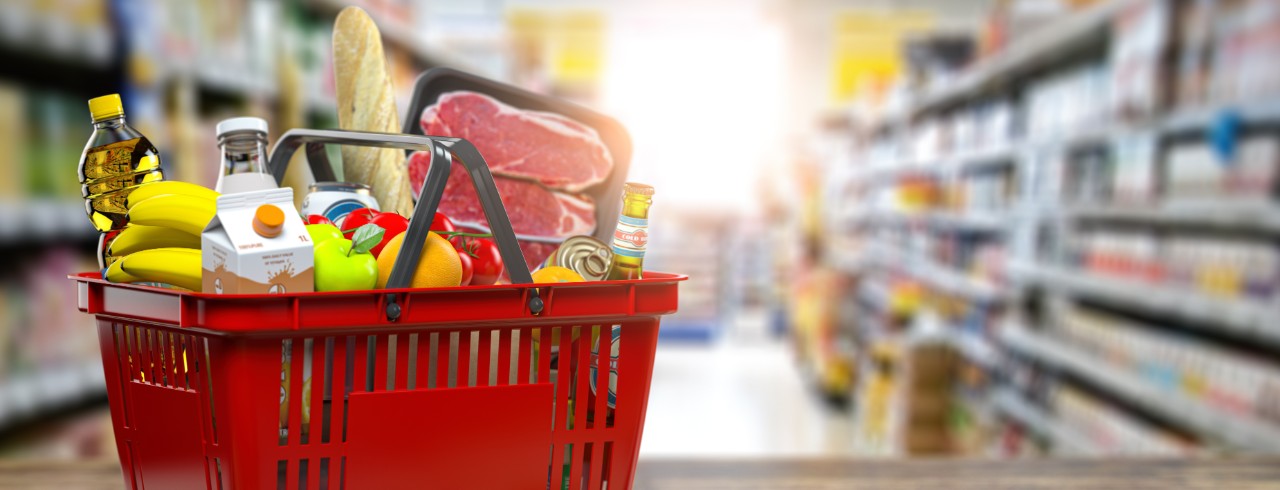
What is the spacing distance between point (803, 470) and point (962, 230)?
15.4 ft

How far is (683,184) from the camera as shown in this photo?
13.1 m

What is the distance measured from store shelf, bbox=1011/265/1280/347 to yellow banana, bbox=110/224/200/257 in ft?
7.66

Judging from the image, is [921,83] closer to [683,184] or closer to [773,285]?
[773,285]

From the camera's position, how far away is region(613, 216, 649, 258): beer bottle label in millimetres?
620

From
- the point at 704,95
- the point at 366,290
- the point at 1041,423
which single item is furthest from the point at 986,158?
the point at 704,95

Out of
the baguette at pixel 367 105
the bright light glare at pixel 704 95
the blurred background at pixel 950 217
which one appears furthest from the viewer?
the bright light glare at pixel 704 95

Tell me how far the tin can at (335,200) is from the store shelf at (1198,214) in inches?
85.5

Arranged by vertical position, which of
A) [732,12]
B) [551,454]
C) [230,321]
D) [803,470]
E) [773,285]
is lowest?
[773,285]

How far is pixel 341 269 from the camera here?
54 centimetres

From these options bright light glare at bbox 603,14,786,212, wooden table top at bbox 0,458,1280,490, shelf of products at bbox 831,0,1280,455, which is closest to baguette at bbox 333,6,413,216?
wooden table top at bbox 0,458,1280,490

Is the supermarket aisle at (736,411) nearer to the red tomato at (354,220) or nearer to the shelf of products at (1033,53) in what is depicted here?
the shelf of products at (1033,53)

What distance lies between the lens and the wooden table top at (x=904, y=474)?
2.81ft

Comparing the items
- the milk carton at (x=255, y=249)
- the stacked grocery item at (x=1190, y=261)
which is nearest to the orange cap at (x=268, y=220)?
the milk carton at (x=255, y=249)

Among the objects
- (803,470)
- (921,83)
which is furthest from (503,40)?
(803,470)
